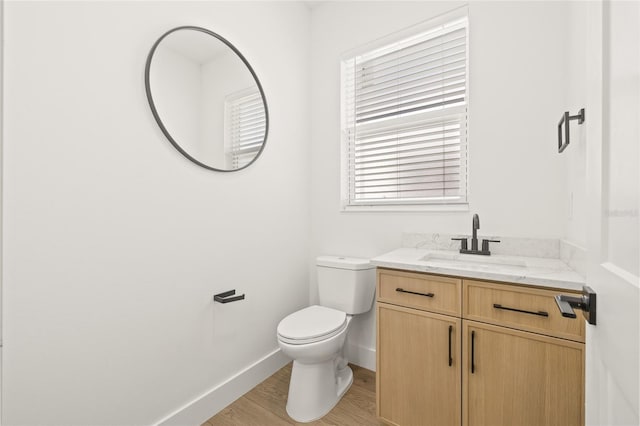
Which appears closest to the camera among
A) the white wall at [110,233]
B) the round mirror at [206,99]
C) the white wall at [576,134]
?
the white wall at [110,233]

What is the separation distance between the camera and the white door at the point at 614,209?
413 mm

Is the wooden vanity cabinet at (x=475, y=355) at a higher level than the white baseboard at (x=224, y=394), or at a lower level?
higher

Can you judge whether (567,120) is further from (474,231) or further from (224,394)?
(224,394)

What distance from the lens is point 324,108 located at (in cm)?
226

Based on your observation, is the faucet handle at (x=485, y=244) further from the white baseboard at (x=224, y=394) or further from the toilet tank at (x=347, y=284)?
the white baseboard at (x=224, y=394)

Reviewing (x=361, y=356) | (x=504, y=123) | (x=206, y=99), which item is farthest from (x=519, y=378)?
(x=206, y=99)

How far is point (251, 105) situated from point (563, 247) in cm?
192

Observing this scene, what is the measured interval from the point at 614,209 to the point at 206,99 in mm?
1715

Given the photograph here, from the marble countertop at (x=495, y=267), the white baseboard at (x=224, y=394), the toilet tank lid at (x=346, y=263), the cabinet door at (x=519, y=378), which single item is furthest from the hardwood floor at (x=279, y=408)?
the marble countertop at (x=495, y=267)

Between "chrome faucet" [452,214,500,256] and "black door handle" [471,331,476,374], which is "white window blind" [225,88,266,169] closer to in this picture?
"chrome faucet" [452,214,500,256]

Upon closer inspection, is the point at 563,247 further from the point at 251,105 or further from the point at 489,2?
the point at 251,105

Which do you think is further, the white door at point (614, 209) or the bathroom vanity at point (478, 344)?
the bathroom vanity at point (478, 344)

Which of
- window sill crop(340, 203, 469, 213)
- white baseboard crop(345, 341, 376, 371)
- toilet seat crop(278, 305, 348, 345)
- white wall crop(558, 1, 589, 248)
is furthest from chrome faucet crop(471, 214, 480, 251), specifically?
white baseboard crop(345, 341, 376, 371)

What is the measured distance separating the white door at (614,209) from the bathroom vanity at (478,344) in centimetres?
49
